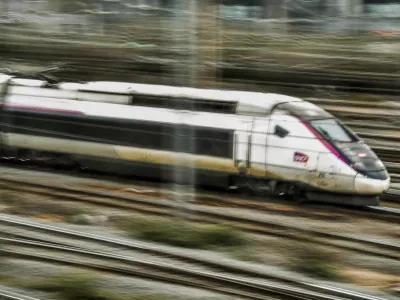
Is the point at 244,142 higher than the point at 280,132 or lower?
lower

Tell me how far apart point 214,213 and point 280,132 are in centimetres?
107

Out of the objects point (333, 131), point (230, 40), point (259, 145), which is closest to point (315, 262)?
point (259, 145)

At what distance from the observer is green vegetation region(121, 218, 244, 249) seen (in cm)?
432

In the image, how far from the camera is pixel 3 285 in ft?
10.5

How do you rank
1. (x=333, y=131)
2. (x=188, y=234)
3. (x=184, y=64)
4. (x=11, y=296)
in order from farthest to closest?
(x=333, y=131) < (x=184, y=64) < (x=188, y=234) < (x=11, y=296)

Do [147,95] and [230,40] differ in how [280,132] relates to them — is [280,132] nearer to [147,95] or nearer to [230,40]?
[147,95]

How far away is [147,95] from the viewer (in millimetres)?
6965

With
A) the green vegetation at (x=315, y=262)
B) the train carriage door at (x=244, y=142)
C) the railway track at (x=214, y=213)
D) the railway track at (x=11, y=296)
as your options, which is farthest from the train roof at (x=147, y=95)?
the railway track at (x=11, y=296)

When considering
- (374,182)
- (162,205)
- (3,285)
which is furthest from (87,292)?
(374,182)

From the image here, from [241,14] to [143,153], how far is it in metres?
1.78

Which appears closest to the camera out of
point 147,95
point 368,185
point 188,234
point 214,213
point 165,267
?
point 165,267

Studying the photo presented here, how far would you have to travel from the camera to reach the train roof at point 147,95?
6.34 m

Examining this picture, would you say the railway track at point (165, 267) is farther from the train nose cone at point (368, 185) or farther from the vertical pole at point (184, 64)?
the train nose cone at point (368, 185)

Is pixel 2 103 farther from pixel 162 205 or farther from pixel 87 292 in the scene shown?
pixel 87 292
